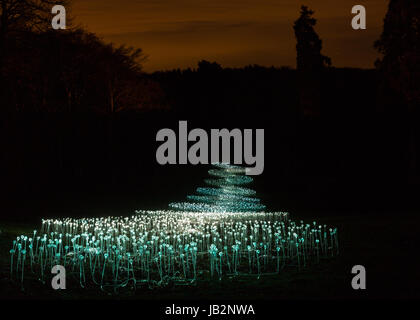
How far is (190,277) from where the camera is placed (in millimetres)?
10539

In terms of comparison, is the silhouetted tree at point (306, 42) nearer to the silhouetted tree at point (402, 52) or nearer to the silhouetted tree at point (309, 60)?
the silhouetted tree at point (309, 60)

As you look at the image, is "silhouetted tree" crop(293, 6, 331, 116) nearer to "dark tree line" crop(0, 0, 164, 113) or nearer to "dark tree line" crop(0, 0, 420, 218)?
"dark tree line" crop(0, 0, 420, 218)

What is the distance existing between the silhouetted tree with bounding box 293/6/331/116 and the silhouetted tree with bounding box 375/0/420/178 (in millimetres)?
8053

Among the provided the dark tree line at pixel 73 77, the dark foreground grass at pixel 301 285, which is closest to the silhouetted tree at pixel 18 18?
the dark tree line at pixel 73 77

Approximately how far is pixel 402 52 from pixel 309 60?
11.7 m

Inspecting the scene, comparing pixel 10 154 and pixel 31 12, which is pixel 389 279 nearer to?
pixel 31 12

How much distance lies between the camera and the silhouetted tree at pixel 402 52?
21750 millimetres

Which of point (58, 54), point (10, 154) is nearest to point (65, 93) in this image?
point (58, 54)

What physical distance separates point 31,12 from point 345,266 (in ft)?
46.1

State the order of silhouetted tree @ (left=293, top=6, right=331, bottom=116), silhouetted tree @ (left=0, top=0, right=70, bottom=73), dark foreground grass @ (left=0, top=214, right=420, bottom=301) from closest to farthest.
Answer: dark foreground grass @ (left=0, top=214, right=420, bottom=301), silhouetted tree @ (left=0, top=0, right=70, bottom=73), silhouetted tree @ (left=293, top=6, right=331, bottom=116)

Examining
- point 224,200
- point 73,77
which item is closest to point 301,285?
point 224,200

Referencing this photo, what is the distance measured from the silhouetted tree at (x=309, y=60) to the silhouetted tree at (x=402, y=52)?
26.4 ft

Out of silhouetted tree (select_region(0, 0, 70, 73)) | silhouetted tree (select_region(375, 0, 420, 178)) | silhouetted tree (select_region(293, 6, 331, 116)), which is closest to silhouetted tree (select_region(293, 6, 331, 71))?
silhouetted tree (select_region(293, 6, 331, 116))

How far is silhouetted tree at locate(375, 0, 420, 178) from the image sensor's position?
21.8 m
